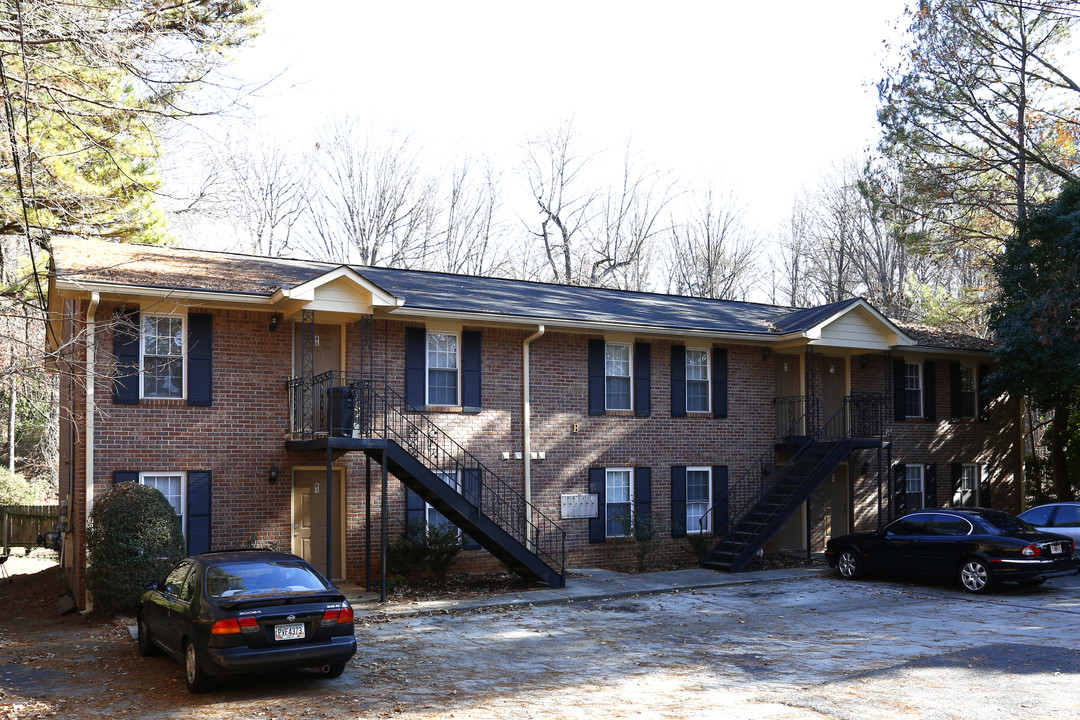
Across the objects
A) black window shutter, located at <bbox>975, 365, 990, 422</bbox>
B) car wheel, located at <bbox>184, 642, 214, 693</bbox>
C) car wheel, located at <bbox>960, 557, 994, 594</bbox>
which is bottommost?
car wheel, located at <bbox>960, 557, 994, 594</bbox>

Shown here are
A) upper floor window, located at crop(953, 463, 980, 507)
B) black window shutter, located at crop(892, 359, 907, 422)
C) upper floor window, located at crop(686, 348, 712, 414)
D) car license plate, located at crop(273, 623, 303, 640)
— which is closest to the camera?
car license plate, located at crop(273, 623, 303, 640)

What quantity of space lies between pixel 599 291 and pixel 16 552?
18.2m

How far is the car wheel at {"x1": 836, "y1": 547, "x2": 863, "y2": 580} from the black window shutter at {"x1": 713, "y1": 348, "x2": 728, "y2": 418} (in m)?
4.34

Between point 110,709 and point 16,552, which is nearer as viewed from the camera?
point 110,709

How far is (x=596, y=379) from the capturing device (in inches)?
759

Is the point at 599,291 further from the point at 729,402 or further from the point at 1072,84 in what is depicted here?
the point at 1072,84

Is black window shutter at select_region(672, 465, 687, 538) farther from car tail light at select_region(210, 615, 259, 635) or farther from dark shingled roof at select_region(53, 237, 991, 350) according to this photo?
car tail light at select_region(210, 615, 259, 635)

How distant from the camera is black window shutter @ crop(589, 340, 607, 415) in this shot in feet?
63.1

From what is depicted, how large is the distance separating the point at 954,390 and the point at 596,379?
35.7 feet

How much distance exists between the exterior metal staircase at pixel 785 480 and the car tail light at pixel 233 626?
11.8 m

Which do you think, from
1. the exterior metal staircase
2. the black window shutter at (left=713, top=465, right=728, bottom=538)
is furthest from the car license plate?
the black window shutter at (left=713, top=465, right=728, bottom=538)

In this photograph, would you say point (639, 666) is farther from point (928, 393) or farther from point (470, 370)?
point (928, 393)

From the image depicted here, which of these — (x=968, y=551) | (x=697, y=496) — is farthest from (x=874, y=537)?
(x=697, y=496)

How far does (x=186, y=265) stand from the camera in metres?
16.8
